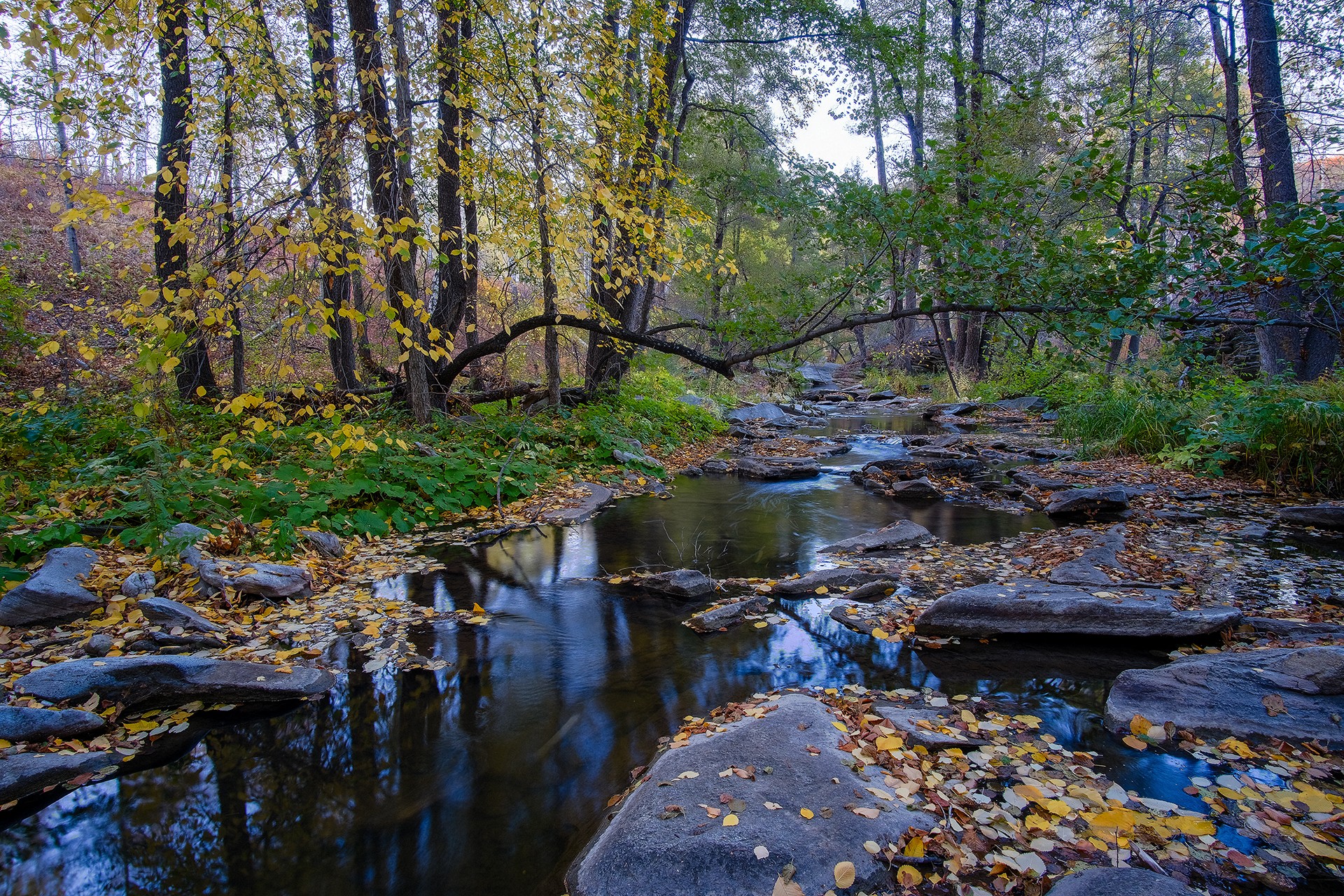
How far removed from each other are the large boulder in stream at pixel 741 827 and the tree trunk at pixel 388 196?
88.4 inches

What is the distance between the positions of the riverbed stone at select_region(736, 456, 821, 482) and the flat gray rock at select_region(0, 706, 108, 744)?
851 cm

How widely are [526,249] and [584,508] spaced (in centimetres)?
346

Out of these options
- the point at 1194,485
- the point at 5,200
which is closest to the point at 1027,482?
the point at 1194,485

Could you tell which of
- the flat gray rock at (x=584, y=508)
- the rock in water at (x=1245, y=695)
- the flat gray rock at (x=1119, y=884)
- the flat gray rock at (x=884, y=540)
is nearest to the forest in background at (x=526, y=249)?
the flat gray rock at (x=584, y=508)

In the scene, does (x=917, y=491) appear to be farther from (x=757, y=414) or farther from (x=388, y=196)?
(x=757, y=414)

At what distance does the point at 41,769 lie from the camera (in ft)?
9.43

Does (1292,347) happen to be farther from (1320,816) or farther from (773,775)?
(773,775)

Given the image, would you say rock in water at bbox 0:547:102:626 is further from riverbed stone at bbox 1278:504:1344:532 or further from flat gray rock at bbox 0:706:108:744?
riverbed stone at bbox 1278:504:1344:532

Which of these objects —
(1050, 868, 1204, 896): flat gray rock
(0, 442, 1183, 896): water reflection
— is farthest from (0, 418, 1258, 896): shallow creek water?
(1050, 868, 1204, 896): flat gray rock

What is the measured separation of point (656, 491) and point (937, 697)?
20.1ft

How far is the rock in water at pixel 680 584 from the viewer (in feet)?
17.9

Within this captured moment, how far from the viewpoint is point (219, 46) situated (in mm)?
4207

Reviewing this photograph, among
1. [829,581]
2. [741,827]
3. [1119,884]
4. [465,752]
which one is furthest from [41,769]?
[829,581]

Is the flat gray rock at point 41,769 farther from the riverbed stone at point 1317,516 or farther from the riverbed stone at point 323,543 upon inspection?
the riverbed stone at point 1317,516
